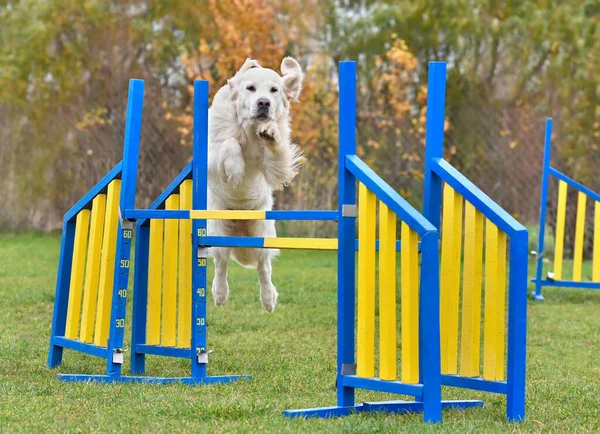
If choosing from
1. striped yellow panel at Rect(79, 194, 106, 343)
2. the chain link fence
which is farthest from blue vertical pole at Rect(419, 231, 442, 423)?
the chain link fence

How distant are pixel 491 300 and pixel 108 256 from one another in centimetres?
230

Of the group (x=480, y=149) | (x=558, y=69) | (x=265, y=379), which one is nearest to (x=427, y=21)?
(x=558, y=69)

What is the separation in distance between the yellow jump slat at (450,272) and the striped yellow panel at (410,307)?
33 cm

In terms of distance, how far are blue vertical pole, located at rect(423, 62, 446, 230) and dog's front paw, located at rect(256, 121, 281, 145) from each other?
1.19 metres

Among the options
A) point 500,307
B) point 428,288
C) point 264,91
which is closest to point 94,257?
point 264,91

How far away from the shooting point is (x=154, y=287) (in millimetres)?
5344

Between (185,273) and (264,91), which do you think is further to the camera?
(185,273)

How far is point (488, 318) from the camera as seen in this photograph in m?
3.93

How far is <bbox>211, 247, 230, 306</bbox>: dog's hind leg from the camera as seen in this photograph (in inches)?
237

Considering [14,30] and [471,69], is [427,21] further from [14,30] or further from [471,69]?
[14,30]

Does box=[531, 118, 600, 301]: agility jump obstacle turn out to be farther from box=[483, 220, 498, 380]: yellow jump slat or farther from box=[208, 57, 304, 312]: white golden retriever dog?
box=[483, 220, 498, 380]: yellow jump slat

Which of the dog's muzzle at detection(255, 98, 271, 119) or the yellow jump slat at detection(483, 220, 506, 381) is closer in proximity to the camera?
the yellow jump slat at detection(483, 220, 506, 381)

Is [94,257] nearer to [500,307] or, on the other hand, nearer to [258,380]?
[258,380]

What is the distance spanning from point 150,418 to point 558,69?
15.6 meters
